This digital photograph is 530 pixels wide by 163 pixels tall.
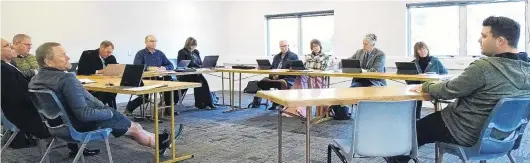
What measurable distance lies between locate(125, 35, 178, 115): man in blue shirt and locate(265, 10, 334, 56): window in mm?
3009

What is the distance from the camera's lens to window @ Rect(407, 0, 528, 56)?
241 inches

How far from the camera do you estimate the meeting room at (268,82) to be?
2.13 meters

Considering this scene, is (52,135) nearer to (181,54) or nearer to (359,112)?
(359,112)

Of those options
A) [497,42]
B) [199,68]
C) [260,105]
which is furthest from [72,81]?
[260,105]

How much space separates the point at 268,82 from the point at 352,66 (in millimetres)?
1385

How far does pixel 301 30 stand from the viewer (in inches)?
327

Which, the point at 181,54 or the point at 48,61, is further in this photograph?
the point at 181,54

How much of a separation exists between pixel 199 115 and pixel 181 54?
108cm

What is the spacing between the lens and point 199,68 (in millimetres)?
6230

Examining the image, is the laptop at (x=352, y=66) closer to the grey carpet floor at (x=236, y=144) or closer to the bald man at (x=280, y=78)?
the grey carpet floor at (x=236, y=144)

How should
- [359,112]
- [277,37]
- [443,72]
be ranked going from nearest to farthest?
[359,112] → [443,72] → [277,37]

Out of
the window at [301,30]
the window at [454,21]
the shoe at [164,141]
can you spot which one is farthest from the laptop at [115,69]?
the window at [454,21]

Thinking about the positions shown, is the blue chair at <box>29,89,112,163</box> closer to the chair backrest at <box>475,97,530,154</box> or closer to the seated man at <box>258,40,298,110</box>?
the chair backrest at <box>475,97,530,154</box>

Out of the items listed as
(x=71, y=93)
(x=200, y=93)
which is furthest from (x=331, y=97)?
(x=200, y=93)
